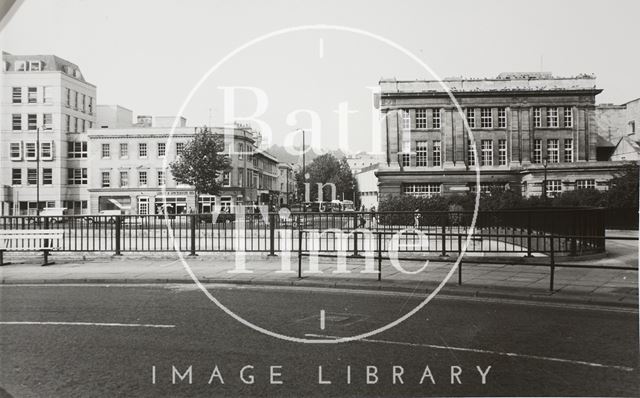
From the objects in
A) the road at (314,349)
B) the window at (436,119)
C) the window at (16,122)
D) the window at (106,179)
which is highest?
the window at (436,119)

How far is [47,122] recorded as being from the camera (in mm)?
25609

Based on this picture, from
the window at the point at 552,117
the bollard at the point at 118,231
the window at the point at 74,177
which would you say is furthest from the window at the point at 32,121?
the window at the point at 552,117

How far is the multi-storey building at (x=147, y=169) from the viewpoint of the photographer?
Answer: 47.1 m

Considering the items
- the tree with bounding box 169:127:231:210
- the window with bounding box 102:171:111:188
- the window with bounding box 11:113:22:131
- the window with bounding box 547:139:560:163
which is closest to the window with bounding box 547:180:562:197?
the window with bounding box 547:139:560:163

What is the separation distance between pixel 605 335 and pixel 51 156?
2958cm

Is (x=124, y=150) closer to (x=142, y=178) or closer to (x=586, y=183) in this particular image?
(x=142, y=178)

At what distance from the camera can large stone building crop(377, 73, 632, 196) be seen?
28219mm

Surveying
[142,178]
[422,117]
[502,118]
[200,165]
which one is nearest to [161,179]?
[142,178]

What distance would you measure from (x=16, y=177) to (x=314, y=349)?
79.4 feet

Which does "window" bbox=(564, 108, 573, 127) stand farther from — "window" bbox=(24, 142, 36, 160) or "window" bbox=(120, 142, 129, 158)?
"window" bbox=(120, 142, 129, 158)

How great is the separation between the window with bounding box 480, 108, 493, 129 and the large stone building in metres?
0.07

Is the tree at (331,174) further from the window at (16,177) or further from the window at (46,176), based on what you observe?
the window at (16,177)

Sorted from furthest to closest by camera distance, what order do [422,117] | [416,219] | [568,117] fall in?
[422,117]
[568,117]
[416,219]

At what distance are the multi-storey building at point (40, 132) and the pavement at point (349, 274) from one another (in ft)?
21.0
